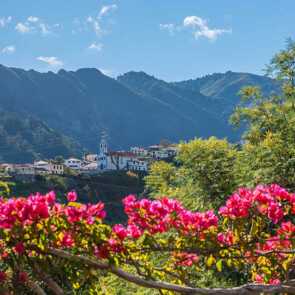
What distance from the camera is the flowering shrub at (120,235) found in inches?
172

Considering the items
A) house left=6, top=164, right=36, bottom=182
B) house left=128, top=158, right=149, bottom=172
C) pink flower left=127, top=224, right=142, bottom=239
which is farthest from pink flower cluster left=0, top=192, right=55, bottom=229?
house left=128, top=158, right=149, bottom=172

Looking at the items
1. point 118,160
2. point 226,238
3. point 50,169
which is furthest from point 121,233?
point 118,160

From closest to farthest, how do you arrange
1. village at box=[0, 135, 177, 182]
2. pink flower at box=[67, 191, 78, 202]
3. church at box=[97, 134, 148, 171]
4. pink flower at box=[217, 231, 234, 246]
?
pink flower at box=[67, 191, 78, 202], pink flower at box=[217, 231, 234, 246], village at box=[0, 135, 177, 182], church at box=[97, 134, 148, 171]

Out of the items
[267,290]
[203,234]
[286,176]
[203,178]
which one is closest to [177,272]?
[203,234]

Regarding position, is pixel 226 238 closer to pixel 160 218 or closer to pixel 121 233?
pixel 160 218

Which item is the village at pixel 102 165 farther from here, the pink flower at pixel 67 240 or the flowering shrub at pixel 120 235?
the pink flower at pixel 67 240

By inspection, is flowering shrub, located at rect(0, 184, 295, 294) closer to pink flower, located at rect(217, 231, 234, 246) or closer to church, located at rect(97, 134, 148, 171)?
pink flower, located at rect(217, 231, 234, 246)

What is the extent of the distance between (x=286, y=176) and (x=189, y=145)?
16.3 ft

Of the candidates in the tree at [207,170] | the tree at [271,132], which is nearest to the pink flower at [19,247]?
the tree at [271,132]

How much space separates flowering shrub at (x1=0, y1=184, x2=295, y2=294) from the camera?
4.37m

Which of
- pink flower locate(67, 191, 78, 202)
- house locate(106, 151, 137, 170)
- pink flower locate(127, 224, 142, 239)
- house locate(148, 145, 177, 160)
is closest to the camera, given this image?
pink flower locate(67, 191, 78, 202)

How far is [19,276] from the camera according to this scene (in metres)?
4.93

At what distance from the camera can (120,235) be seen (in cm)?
467

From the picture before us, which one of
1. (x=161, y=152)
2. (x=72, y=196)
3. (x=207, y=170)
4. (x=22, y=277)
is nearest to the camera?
(x=72, y=196)
